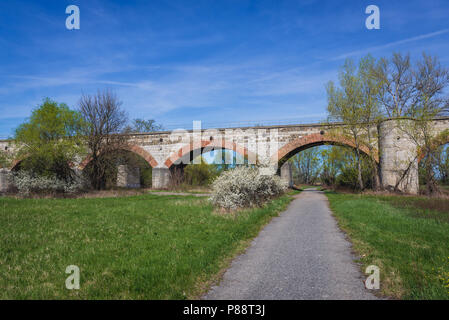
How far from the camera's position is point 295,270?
4754 mm

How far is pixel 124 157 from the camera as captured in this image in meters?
23.2

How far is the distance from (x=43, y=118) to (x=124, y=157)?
6.56 meters

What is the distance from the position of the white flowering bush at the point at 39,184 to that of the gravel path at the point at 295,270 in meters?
16.2

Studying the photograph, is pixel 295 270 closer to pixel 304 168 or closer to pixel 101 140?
pixel 101 140

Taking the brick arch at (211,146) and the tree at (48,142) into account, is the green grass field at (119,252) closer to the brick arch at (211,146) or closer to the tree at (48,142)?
the tree at (48,142)

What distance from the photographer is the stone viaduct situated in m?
18.4

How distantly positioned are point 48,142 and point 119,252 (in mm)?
16261

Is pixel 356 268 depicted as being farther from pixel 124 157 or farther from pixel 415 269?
pixel 124 157

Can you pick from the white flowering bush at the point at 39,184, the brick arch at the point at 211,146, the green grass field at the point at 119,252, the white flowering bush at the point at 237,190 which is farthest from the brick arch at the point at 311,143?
the white flowering bush at the point at 39,184

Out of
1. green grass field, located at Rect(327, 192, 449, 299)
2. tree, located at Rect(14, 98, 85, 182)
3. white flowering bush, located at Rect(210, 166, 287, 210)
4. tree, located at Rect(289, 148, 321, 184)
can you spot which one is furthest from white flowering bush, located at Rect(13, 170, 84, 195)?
tree, located at Rect(289, 148, 321, 184)

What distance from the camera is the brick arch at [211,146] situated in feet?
78.9

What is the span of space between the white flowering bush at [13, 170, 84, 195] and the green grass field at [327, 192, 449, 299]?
17376 millimetres

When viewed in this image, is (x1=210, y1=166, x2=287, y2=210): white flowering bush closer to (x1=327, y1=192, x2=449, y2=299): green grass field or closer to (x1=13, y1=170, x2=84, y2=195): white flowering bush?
(x1=327, y1=192, x2=449, y2=299): green grass field
